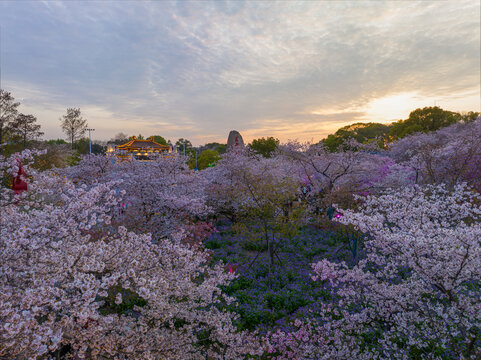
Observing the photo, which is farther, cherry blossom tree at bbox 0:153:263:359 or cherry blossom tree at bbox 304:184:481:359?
cherry blossom tree at bbox 304:184:481:359

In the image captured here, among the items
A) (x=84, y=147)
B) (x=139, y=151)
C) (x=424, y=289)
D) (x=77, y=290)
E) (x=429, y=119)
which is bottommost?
(x=424, y=289)

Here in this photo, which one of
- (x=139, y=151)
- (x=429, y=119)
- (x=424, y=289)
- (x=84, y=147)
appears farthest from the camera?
(x=84, y=147)

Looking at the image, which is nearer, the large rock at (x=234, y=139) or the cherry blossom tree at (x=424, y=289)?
the cherry blossom tree at (x=424, y=289)

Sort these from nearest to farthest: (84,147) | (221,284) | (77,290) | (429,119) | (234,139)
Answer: (77,290), (221,284), (234,139), (429,119), (84,147)

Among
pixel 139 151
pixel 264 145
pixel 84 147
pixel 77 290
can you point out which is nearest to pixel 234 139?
pixel 139 151

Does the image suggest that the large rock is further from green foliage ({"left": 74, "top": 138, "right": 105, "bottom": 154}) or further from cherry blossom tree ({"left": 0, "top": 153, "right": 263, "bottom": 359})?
green foliage ({"left": 74, "top": 138, "right": 105, "bottom": 154})

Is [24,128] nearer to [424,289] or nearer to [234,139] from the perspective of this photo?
[234,139]

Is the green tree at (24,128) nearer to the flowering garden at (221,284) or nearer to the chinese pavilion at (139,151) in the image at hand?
the chinese pavilion at (139,151)

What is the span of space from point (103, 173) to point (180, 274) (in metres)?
14.6

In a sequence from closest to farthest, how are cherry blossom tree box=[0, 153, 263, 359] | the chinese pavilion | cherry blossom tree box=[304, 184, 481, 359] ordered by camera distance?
1. cherry blossom tree box=[0, 153, 263, 359]
2. cherry blossom tree box=[304, 184, 481, 359]
3. the chinese pavilion

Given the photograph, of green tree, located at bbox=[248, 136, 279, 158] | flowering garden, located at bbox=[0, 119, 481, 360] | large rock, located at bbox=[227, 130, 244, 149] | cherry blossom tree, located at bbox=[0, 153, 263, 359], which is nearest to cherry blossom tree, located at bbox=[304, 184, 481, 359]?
flowering garden, located at bbox=[0, 119, 481, 360]

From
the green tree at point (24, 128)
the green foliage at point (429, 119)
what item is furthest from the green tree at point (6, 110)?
the green foliage at point (429, 119)

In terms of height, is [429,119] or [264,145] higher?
[429,119]

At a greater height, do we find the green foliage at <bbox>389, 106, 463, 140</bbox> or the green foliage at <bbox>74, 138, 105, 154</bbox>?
the green foliage at <bbox>389, 106, 463, 140</bbox>
